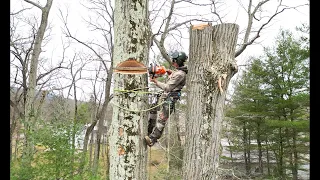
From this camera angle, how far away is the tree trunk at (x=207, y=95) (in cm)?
331

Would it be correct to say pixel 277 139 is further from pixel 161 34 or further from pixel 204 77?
pixel 204 77

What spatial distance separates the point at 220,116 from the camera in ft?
11.2

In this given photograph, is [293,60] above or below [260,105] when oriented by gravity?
above

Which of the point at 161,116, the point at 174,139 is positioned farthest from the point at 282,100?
the point at 161,116

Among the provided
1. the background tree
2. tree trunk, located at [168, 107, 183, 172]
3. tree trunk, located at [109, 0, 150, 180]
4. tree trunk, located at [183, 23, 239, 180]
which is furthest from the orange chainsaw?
the background tree

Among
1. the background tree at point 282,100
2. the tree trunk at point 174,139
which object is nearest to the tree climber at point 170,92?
the tree trunk at point 174,139

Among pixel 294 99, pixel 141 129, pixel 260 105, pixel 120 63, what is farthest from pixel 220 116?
pixel 260 105

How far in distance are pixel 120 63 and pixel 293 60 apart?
14.8 m

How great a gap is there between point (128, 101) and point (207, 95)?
0.96 meters

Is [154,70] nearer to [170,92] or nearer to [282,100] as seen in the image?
[170,92]

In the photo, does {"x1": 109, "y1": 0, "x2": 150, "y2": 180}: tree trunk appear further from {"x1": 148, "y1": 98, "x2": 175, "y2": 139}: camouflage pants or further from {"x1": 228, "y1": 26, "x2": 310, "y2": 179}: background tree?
{"x1": 228, "y1": 26, "x2": 310, "y2": 179}: background tree

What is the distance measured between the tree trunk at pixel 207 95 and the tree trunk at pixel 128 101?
633 millimetres

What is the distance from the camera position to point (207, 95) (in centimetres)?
334
